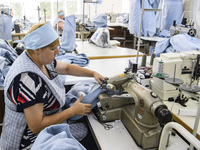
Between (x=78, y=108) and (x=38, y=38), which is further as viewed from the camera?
(x=78, y=108)

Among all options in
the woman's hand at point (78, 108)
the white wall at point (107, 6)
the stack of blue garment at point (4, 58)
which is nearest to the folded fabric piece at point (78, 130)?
the woman's hand at point (78, 108)

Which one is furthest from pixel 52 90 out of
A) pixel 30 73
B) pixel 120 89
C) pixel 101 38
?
pixel 101 38

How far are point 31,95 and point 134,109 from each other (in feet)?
1.97

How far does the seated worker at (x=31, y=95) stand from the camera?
924mm

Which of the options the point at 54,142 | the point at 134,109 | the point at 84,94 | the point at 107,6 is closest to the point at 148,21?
the point at 84,94

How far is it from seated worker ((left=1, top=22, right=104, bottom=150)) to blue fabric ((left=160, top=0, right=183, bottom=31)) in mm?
Result: 4049

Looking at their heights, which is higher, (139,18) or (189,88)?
(139,18)

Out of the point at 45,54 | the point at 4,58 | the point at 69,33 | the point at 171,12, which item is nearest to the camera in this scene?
the point at 45,54

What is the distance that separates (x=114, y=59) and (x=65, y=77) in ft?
2.87

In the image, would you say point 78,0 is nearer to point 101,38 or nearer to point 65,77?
point 101,38

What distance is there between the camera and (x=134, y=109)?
1.08 metres

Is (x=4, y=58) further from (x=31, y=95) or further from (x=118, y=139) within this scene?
(x=118, y=139)

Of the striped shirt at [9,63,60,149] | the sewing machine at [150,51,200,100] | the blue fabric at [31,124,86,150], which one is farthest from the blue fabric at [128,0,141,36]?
the blue fabric at [31,124,86,150]

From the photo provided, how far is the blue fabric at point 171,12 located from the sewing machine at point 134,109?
12.4ft
